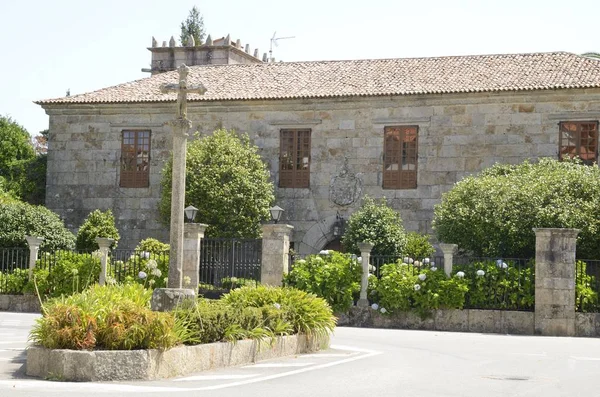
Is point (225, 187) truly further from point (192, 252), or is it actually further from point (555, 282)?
point (555, 282)

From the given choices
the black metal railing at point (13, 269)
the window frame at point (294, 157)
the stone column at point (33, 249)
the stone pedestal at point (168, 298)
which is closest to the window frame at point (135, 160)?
the window frame at point (294, 157)

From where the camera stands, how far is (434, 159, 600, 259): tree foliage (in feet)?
81.4

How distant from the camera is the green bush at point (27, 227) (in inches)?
1171

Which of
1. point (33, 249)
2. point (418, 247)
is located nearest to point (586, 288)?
point (418, 247)

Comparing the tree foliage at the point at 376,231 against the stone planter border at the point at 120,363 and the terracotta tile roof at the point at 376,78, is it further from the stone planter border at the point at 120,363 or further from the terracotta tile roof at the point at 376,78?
the stone planter border at the point at 120,363

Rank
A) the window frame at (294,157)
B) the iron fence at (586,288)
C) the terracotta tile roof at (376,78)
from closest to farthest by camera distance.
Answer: the iron fence at (586,288) < the terracotta tile roof at (376,78) < the window frame at (294,157)

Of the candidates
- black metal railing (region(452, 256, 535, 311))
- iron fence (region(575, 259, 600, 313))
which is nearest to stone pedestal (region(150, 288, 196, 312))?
black metal railing (region(452, 256, 535, 311))

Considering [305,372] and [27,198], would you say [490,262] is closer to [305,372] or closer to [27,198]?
[305,372]

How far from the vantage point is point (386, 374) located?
12.5 meters

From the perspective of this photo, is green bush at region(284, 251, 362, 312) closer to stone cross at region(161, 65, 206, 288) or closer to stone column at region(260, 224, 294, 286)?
stone column at region(260, 224, 294, 286)

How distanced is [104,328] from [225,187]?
815 inches

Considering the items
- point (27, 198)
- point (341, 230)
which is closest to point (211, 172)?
point (341, 230)

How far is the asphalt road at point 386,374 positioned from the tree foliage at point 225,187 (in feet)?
43.9

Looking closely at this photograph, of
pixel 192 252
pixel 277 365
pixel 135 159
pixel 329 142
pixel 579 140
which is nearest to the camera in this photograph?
pixel 277 365
